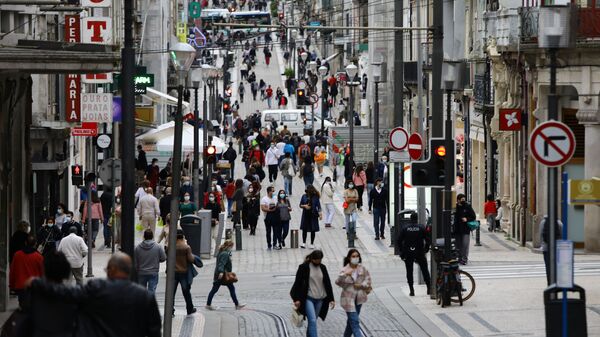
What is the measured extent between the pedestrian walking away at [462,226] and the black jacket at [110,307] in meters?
22.8

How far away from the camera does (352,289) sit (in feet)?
74.3

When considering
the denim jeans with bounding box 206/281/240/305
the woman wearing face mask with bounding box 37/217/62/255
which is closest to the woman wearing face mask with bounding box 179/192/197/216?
the woman wearing face mask with bounding box 37/217/62/255

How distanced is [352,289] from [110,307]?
33.6 ft

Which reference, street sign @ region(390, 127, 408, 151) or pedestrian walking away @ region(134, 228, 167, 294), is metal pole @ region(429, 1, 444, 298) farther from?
pedestrian walking away @ region(134, 228, 167, 294)

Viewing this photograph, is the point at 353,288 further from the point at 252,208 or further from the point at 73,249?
the point at 252,208

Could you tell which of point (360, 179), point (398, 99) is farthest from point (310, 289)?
point (360, 179)

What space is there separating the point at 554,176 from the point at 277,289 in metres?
14.2

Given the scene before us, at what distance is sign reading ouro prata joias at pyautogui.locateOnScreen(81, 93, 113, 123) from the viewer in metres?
Result: 39.4

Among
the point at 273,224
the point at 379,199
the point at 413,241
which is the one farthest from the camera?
the point at 379,199

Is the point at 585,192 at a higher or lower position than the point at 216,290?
higher

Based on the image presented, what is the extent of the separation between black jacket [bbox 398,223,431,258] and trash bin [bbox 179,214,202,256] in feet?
29.2

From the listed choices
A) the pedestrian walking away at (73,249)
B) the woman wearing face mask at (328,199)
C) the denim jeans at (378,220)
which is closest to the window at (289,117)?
the woman wearing face mask at (328,199)

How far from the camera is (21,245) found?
27469 mm

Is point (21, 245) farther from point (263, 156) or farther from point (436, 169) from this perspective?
point (263, 156)
